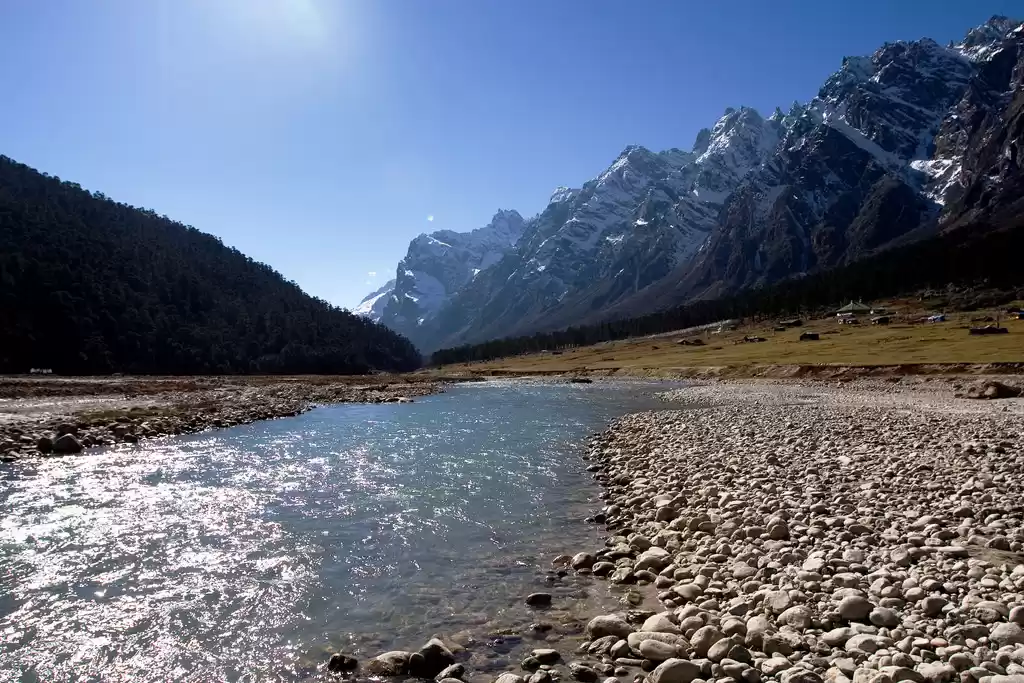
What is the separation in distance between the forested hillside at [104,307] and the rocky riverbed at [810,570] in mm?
152517

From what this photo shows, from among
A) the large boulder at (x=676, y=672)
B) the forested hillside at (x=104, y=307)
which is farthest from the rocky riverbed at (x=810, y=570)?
the forested hillside at (x=104, y=307)

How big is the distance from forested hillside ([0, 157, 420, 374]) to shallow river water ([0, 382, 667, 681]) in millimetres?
137561

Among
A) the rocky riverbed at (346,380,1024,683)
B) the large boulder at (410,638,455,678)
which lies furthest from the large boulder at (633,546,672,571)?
the large boulder at (410,638,455,678)

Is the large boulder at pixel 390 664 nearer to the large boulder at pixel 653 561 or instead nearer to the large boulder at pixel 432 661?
the large boulder at pixel 432 661

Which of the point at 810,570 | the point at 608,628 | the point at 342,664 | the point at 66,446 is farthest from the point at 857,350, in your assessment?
the point at 342,664

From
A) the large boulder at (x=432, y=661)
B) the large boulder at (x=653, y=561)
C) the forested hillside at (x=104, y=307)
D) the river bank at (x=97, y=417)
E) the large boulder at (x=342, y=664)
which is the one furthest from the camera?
the forested hillside at (x=104, y=307)

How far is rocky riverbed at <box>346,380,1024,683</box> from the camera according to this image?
7727 millimetres

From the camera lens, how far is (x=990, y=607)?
8.10 m

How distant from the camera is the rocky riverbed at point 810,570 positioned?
7727mm

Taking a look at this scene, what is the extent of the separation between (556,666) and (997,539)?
799 centimetres

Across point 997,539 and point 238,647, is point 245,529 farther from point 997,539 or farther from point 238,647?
point 997,539

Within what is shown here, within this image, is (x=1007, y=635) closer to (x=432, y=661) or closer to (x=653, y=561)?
(x=653, y=561)

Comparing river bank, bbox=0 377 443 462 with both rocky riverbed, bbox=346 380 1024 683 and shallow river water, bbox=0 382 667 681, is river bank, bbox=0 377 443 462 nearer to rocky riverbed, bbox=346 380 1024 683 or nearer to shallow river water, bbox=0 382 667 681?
shallow river water, bbox=0 382 667 681

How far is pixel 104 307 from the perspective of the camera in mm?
153750
